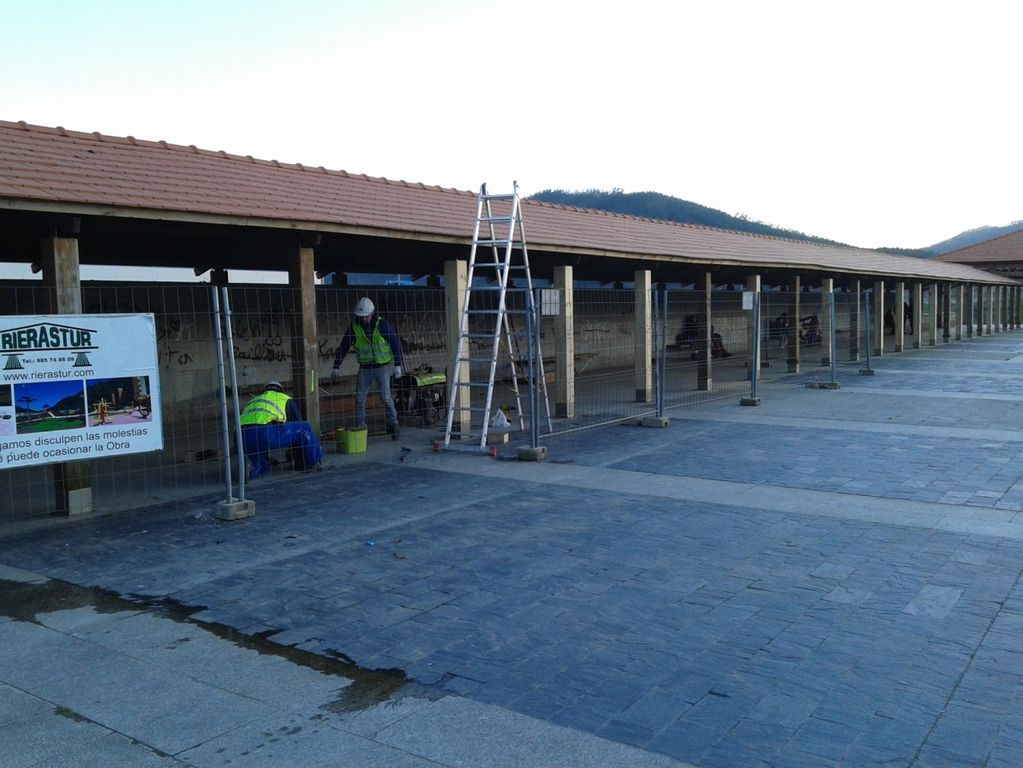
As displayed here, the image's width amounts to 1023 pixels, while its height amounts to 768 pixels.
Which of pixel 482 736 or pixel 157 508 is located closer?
pixel 482 736

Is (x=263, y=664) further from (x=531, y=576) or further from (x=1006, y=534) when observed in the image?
(x=1006, y=534)

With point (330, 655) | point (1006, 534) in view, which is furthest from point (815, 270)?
point (330, 655)

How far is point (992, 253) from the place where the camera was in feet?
170

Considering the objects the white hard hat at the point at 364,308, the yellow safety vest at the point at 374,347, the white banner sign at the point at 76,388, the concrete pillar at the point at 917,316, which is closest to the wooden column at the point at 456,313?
the yellow safety vest at the point at 374,347

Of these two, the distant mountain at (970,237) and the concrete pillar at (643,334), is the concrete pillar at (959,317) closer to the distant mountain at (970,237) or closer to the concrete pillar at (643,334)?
the concrete pillar at (643,334)

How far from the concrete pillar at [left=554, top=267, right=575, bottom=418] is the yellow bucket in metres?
4.22

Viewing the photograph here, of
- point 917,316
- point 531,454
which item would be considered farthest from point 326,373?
point 917,316

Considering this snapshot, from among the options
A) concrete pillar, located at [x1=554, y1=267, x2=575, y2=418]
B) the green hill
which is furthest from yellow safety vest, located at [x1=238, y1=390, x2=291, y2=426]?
the green hill

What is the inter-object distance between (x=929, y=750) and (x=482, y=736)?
6.38 ft

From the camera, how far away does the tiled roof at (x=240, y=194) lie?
845 centimetres

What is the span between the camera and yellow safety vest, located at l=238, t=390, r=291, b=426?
10.2 metres

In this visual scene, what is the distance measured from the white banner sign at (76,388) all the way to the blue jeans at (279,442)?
1758mm

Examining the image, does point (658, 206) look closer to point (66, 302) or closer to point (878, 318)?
point (878, 318)

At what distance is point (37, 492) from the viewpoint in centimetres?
995
